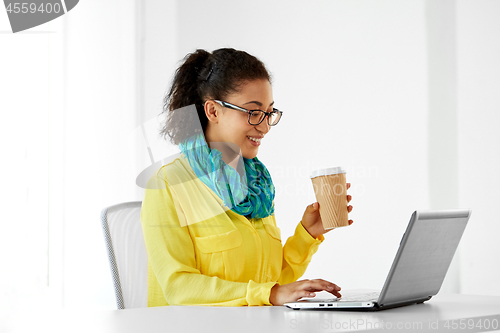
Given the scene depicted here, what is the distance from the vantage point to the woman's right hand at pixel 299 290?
82cm

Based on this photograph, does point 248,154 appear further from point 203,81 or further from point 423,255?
point 423,255

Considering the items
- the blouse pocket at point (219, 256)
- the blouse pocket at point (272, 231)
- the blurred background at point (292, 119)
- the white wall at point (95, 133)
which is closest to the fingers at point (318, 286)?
the blouse pocket at point (219, 256)

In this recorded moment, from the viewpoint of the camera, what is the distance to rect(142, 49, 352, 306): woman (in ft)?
3.17

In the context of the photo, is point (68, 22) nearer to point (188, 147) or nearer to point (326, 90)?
point (326, 90)

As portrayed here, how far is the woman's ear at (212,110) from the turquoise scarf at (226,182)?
0.06 meters

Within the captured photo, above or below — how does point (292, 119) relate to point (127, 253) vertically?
above

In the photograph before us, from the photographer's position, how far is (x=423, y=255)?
75cm

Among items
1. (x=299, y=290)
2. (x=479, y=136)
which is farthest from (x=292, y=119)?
(x=299, y=290)

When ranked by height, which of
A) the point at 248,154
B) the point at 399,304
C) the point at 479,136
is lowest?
the point at 399,304

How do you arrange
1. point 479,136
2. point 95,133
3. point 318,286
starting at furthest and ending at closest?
point 95,133 → point 479,136 → point 318,286

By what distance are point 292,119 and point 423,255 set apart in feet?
5.89

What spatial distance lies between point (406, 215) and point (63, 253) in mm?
1885

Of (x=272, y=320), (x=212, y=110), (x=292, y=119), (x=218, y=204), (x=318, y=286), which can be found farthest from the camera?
(x=292, y=119)

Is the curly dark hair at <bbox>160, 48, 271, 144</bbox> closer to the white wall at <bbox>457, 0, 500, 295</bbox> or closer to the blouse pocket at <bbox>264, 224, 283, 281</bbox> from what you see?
the blouse pocket at <bbox>264, 224, 283, 281</bbox>
